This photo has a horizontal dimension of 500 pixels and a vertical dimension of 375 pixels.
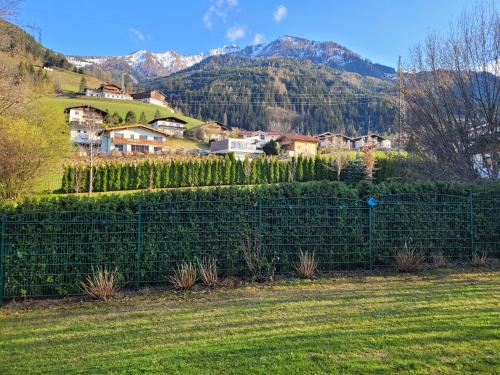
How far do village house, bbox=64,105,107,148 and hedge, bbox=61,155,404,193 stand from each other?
3.44m

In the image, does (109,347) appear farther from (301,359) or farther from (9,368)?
(301,359)

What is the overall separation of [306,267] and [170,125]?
274 ft

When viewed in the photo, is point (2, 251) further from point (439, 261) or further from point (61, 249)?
point (439, 261)

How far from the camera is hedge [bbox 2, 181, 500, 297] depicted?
6.69 m

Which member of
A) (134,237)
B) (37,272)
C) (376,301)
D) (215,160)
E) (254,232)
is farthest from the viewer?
(215,160)

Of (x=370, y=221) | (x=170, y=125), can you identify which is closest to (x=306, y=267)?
(x=370, y=221)

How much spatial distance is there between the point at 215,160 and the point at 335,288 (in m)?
32.2

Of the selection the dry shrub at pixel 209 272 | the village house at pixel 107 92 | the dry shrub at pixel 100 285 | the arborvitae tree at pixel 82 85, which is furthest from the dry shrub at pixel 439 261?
the arborvitae tree at pixel 82 85

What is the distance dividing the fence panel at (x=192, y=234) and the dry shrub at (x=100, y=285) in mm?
660

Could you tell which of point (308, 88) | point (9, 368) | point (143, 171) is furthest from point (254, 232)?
point (308, 88)

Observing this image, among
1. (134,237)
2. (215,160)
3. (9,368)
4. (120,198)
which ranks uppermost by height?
(215,160)

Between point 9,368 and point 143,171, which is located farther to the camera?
point 143,171

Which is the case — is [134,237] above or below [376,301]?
above

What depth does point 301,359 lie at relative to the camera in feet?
12.6
